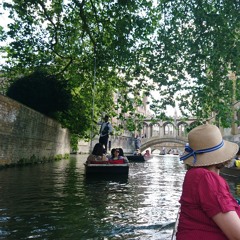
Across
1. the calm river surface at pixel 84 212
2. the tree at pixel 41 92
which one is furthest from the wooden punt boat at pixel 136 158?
the calm river surface at pixel 84 212

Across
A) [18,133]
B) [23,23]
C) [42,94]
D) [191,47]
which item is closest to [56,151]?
[42,94]

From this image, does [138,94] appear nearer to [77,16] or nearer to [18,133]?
[77,16]

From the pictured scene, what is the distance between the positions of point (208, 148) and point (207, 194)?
13.9 inches

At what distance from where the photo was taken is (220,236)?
1.80m

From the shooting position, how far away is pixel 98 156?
43.9 feet

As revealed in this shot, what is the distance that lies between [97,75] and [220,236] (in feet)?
55.0

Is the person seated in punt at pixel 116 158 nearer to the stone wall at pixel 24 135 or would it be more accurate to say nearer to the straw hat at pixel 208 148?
the stone wall at pixel 24 135

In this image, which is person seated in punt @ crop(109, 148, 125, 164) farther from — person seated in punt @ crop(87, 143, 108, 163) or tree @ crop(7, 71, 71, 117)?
tree @ crop(7, 71, 71, 117)

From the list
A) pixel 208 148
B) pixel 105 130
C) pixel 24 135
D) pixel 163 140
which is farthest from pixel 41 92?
pixel 163 140

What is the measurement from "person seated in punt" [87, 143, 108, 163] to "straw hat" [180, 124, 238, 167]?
1113cm

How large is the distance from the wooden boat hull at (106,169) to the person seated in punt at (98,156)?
355mm

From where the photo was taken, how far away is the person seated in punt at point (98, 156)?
13.2 meters

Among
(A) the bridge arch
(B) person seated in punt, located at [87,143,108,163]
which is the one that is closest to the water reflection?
(B) person seated in punt, located at [87,143,108,163]

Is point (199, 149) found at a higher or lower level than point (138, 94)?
lower
